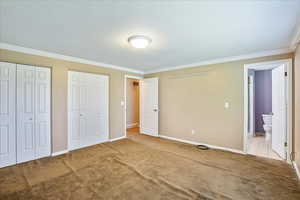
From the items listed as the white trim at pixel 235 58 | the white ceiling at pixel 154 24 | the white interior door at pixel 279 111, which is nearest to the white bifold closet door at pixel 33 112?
the white ceiling at pixel 154 24

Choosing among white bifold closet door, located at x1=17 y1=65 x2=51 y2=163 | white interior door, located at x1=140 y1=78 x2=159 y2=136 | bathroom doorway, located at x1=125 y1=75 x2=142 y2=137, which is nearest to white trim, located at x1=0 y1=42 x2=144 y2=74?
white bifold closet door, located at x1=17 y1=65 x2=51 y2=163

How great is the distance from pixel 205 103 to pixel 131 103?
12.6 ft

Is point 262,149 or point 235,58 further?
point 262,149

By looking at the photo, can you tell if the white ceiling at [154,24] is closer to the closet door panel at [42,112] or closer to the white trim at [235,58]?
the white trim at [235,58]

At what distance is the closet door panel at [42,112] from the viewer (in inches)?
120

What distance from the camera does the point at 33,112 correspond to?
2986 mm

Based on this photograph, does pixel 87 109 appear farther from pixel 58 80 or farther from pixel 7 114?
pixel 7 114

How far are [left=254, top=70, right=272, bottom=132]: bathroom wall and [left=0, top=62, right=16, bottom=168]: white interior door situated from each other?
7.16m

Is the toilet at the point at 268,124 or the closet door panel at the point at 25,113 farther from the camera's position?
the toilet at the point at 268,124

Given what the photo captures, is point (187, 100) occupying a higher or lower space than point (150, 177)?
higher

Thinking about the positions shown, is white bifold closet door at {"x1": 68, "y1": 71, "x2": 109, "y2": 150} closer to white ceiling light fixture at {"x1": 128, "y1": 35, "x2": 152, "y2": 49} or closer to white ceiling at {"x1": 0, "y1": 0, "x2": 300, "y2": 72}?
white ceiling at {"x1": 0, "y1": 0, "x2": 300, "y2": 72}

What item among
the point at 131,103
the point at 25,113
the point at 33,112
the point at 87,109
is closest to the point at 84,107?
the point at 87,109

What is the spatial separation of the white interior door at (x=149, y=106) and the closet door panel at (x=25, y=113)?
130 inches

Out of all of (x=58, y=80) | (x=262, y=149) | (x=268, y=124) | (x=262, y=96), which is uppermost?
(x=58, y=80)
